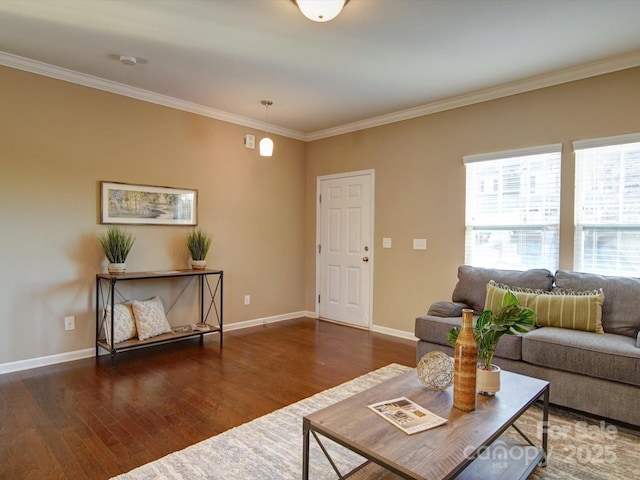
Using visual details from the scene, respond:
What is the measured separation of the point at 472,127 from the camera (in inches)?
157

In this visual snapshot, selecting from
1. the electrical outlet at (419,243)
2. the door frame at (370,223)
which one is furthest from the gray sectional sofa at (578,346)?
the door frame at (370,223)

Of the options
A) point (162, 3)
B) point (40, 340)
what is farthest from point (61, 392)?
point (162, 3)

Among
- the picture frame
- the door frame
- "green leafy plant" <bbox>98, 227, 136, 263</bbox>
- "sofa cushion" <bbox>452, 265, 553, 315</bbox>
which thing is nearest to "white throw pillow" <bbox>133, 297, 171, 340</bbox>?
"green leafy plant" <bbox>98, 227, 136, 263</bbox>

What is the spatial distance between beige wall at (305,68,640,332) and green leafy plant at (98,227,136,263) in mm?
2820

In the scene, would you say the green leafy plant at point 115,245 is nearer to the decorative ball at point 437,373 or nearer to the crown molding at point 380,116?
the crown molding at point 380,116

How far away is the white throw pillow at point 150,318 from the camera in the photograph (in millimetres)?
3678

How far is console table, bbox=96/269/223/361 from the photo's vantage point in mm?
3446

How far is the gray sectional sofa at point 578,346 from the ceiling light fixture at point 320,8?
7.96 ft

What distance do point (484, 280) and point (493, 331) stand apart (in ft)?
5.96

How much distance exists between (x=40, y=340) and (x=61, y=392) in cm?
83

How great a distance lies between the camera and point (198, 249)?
14.0ft

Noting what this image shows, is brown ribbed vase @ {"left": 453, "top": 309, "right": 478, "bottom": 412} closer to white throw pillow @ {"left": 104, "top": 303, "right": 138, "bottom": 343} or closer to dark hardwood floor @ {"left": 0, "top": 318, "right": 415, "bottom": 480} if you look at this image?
dark hardwood floor @ {"left": 0, "top": 318, "right": 415, "bottom": 480}

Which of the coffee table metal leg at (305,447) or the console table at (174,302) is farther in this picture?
the console table at (174,302)

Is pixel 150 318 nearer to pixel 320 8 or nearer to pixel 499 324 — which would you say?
pixel 320 8
